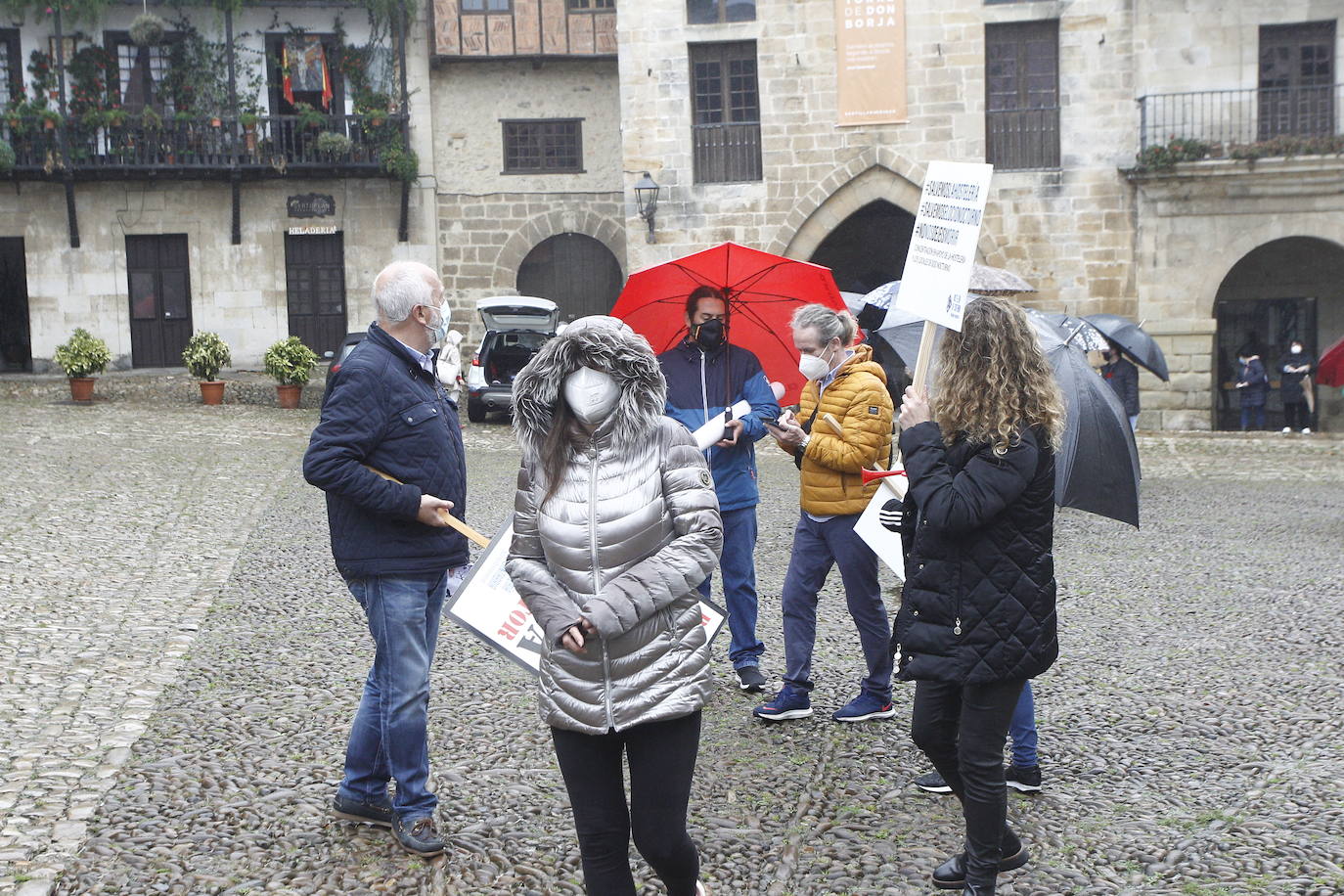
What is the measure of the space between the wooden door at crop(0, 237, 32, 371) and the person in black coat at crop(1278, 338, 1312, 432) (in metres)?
21.0

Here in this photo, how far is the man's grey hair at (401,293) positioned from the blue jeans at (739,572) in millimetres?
2031

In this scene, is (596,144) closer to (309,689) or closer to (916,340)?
(916,340)

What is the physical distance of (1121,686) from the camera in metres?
6.19

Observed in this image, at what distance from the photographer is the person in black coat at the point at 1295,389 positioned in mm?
21656

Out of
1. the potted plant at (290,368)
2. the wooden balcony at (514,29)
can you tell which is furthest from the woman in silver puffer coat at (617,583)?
the wooden balcony at (514,29)

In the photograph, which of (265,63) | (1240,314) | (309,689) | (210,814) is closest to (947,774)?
(210,814)

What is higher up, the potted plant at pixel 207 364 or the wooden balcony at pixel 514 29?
the wooden balcony at pixel 514 29

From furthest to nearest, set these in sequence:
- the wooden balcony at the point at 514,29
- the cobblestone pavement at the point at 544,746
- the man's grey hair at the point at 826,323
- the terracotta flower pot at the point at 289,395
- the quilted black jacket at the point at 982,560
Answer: the wooden balcony at the point at 514,29
the terracotta flower pot at the point at 289,395
the man's grey hair at the point at 826,323
the cobblestone pavement at the point at 544,746
the quilted black jacket at the point at 982,560

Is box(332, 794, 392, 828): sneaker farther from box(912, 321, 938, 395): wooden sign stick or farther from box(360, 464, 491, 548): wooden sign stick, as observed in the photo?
box(912, 321, 938, 395): wooden sign stick

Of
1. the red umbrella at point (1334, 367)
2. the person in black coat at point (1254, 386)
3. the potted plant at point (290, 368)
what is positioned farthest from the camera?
the person in black coat at point (1254, 386)

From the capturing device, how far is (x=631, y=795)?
3.26 m

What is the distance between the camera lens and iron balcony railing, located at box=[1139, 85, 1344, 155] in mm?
21453

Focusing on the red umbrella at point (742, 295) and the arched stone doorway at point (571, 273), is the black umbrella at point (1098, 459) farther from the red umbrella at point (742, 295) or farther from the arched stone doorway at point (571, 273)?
the arched stone doorway at point (571, 273)

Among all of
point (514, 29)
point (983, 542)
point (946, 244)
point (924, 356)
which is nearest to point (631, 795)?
point (983, 542)
